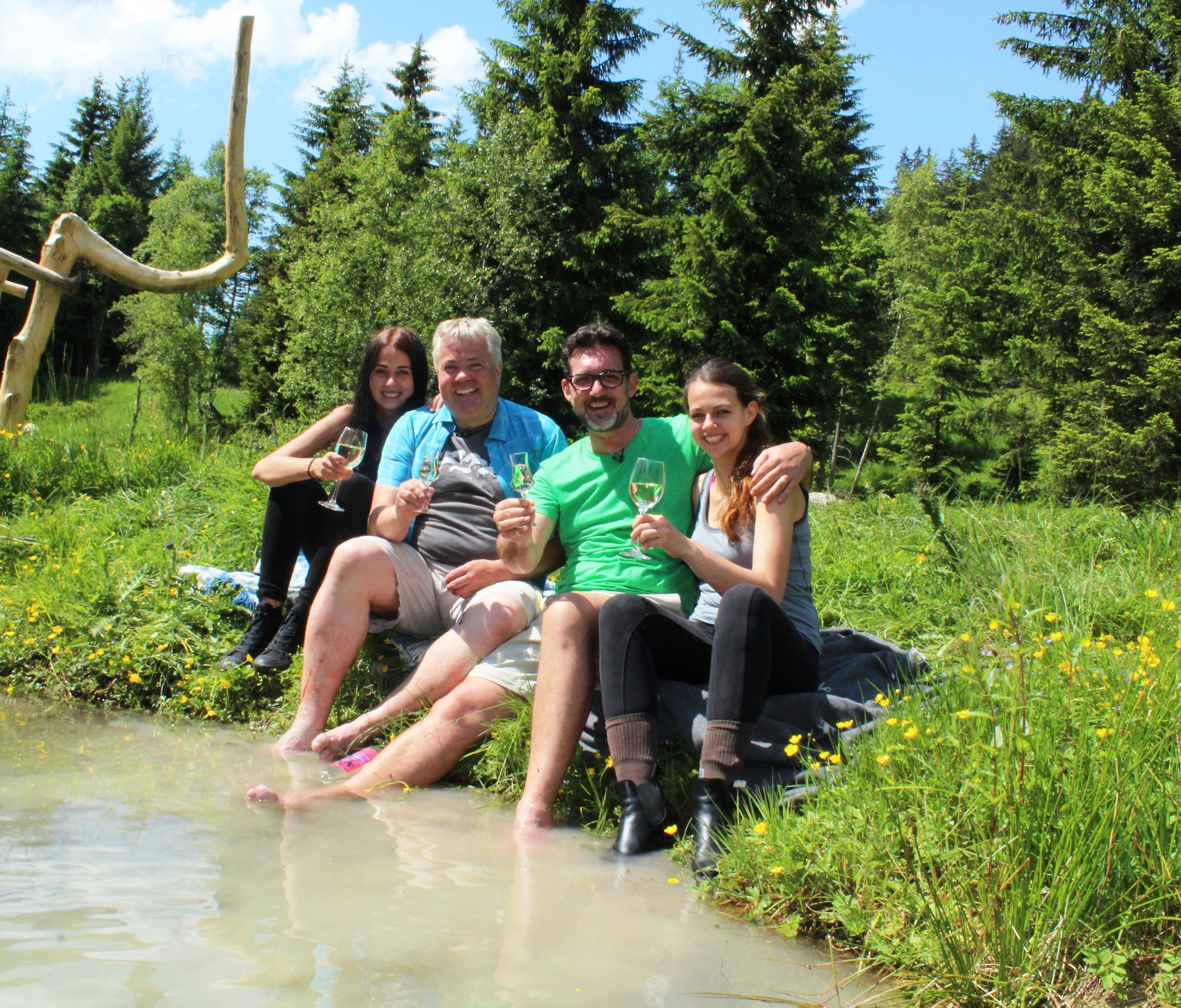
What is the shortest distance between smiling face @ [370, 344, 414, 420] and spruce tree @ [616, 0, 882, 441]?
13.7 metres

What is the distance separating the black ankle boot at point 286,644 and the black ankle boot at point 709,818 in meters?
2.29

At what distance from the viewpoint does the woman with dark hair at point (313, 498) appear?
4.41m

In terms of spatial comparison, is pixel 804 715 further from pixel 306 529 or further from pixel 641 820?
pixel 306 529

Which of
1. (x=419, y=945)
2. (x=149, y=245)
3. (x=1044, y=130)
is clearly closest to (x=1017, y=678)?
(x=419, y=945)

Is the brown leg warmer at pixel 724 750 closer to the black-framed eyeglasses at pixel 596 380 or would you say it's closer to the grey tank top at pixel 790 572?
the grey tank top at pixel 790 572

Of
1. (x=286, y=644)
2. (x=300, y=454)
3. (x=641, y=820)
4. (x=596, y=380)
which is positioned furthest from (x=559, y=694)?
(x=300, y=454)

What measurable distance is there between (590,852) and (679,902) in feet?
1.40

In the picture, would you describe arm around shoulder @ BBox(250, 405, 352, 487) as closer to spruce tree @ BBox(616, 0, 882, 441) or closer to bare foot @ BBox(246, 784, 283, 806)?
bare foot @ BBox(246, 784, 283, 806)

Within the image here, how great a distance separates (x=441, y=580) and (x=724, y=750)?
67.2 inches

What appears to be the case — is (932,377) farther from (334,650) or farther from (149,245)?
(149,245)

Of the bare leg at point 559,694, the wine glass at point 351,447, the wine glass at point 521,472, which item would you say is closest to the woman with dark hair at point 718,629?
the bare leg at point 559,694

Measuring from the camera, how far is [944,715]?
2619 mm

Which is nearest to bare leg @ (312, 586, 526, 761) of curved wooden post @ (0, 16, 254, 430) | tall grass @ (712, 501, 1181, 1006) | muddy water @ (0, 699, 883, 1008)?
muddy water @ (0, 699, 883, 1008)

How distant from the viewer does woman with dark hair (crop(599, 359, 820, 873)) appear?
281 centimetres
